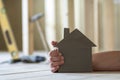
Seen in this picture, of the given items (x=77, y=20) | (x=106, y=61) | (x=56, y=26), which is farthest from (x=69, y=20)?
(x=56, y=26)

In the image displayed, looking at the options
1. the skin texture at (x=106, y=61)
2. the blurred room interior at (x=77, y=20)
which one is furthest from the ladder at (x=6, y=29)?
the skin texture at (x=106, y=61)

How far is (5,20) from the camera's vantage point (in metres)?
2.12

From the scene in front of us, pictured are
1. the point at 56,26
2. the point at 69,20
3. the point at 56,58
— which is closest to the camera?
the point at 56,58

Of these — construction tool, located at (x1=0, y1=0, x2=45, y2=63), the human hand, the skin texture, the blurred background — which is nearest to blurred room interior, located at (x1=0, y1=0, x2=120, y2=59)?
the blurred background

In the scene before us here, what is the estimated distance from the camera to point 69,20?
6.15ft

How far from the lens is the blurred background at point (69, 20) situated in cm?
188

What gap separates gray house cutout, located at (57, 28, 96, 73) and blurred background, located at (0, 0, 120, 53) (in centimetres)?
71

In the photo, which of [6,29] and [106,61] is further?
[6,29]

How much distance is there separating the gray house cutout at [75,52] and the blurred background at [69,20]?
707mm

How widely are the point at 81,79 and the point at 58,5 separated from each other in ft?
9.13

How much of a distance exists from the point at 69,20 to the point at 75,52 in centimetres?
79

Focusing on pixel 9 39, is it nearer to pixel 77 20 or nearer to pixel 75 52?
pixel 77 20

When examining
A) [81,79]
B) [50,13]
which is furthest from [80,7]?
[50,13]

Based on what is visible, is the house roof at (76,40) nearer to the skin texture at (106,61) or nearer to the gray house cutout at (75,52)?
the gray house cutout at (75,52)
